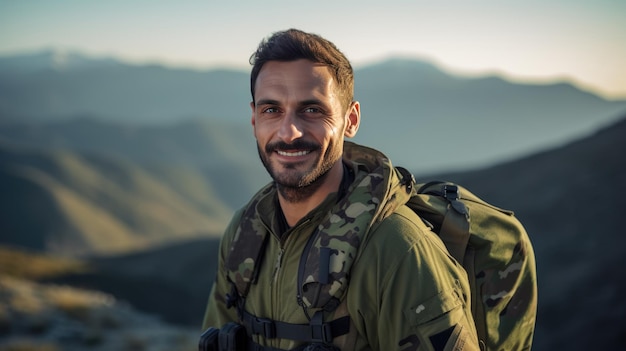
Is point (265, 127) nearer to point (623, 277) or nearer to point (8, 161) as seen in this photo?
point (623, 277)

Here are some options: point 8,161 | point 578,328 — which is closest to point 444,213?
point 578,328

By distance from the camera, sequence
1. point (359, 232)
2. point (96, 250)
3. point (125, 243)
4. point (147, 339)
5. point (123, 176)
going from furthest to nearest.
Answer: point (123, 176) → point (125, 243) → point (96, 250) → point (147, 339) → point (359, 232)

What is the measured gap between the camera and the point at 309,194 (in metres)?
3.04

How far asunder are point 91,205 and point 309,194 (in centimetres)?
15037

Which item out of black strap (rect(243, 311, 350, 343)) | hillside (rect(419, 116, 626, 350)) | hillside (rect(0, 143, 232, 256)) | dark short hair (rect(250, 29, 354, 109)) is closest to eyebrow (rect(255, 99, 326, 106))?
dark short hair (rect(250, 29, 354, 109))

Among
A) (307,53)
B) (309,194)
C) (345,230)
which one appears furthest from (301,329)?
(307,53)

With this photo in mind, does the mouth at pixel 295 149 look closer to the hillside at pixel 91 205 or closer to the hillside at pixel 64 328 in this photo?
the hillside at pixel 64 328

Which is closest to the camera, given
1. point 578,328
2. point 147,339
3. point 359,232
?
point 359,232

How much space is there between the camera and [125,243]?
127 meters

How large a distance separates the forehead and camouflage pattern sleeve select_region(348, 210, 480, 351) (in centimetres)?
80

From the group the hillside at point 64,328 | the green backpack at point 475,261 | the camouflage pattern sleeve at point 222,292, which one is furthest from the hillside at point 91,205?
the green backpack at point 475,261

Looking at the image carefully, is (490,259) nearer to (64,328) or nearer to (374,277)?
(374,277)

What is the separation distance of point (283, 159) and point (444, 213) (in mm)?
902

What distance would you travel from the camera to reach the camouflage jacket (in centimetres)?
242
